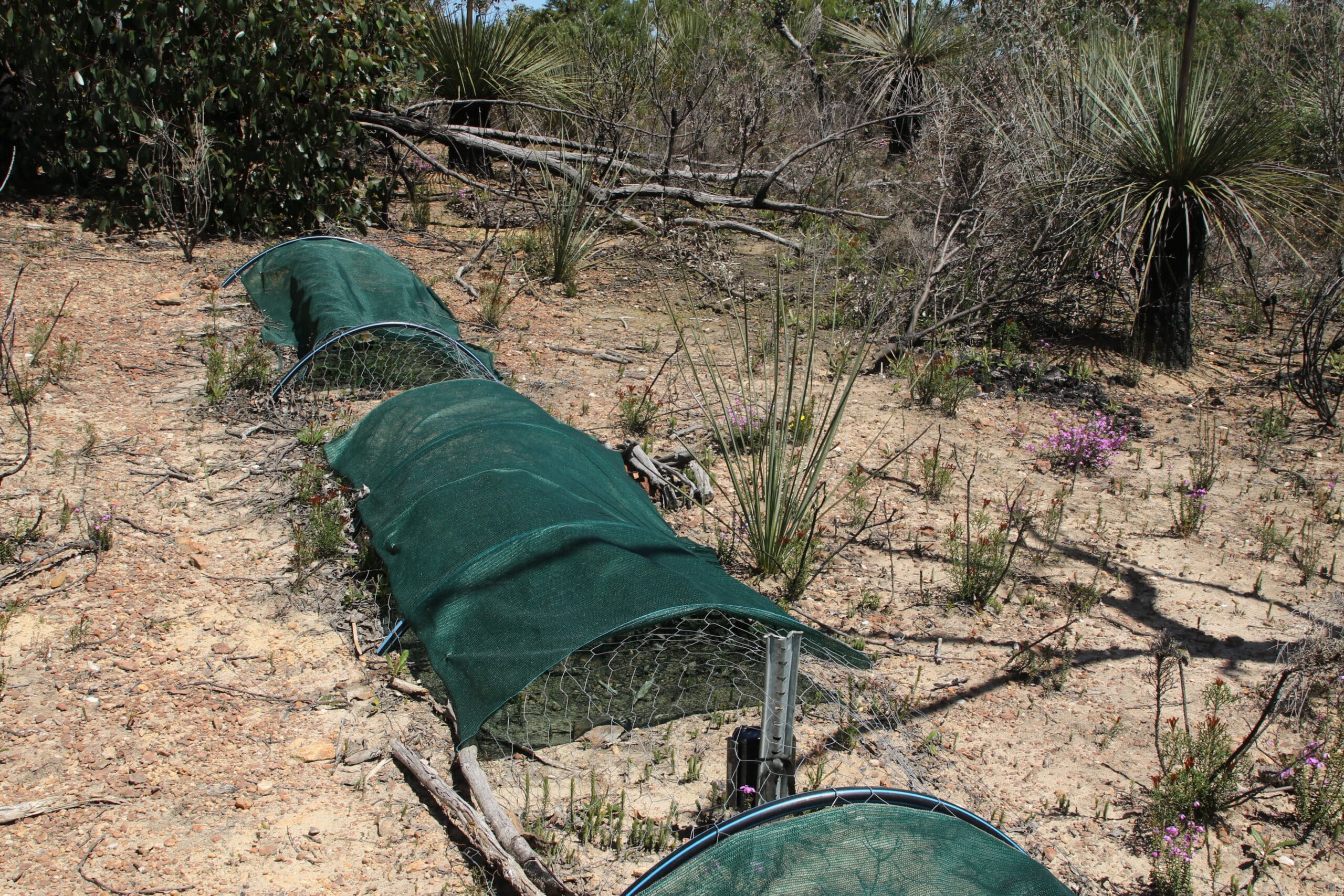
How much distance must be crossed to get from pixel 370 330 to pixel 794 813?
347 centimetres

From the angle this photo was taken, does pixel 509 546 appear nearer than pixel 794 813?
No

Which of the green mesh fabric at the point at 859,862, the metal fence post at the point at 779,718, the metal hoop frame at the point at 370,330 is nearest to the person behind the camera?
the green mesh fabric at the point at 859,862

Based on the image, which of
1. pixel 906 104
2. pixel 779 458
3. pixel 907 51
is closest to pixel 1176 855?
pixel 779 458

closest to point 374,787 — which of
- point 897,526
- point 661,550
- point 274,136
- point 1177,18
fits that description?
point 661,550

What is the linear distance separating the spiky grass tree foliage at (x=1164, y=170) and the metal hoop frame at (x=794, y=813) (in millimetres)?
4556

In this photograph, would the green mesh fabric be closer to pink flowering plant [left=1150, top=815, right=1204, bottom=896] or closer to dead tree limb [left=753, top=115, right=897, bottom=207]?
pink flowering plant [left=1150, top=815, right=1204, bottom=896]

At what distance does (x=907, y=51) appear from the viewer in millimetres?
11641

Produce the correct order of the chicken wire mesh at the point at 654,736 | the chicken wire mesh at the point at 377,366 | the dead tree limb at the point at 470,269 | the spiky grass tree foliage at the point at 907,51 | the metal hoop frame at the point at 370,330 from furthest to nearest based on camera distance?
the spiky grass tree foliage at the point at 907,51, the dead tree limb at the point at 470,269, the chicken wire mesh at the point at 377,366, the metal hoop frame at the point at 370,330, the chicken wire mesh at the point at 654,736

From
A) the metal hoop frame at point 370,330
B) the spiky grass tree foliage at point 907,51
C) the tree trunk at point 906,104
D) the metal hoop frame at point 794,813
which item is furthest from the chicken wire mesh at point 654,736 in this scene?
the spiky grass tree foliage at point 907,51

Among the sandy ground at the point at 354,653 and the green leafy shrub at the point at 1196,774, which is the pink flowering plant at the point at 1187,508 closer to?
the sandy ground at the point at 354,653

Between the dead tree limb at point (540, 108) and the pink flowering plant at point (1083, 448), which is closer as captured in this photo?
the pink flowering plant at point (1083, 448)

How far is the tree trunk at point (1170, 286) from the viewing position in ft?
20.2

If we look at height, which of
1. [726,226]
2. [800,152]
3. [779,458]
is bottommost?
[779,458]

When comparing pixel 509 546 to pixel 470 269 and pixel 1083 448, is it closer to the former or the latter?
pixel 1083 448
